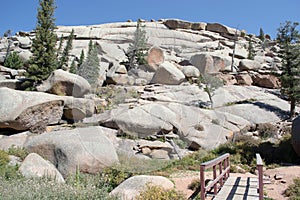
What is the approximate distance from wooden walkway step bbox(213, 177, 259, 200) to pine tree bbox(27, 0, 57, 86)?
18.9 meters

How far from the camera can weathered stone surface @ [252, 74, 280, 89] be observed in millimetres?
29375

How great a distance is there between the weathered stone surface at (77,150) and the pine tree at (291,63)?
17.2m

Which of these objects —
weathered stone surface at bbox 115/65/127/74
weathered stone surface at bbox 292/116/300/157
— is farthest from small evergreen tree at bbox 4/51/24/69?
weathered stone surface at bbox 292/116/300/157

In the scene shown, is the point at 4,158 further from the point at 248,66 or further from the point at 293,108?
the point at 248,66

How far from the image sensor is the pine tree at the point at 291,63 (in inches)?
832

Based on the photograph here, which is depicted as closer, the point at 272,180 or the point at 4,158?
the point at 272,180

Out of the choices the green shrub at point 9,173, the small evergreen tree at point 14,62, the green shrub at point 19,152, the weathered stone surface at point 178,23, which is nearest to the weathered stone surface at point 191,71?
the green shrub at point 9,173

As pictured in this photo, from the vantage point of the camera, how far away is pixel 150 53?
23.8 feet

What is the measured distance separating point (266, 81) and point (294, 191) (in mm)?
24796

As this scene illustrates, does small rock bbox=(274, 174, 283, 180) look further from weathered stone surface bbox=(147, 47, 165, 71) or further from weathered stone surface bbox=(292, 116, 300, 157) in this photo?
weathered stone surface bbox=(147, 47, 165, 71)

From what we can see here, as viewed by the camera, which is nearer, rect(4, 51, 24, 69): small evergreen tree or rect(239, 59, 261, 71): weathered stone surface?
rect(239, 59, 261, 71): weathered stone surface

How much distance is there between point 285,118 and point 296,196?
51.9ft

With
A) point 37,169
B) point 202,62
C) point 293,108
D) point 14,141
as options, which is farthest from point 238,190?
point 293,108

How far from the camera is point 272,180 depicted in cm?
858
